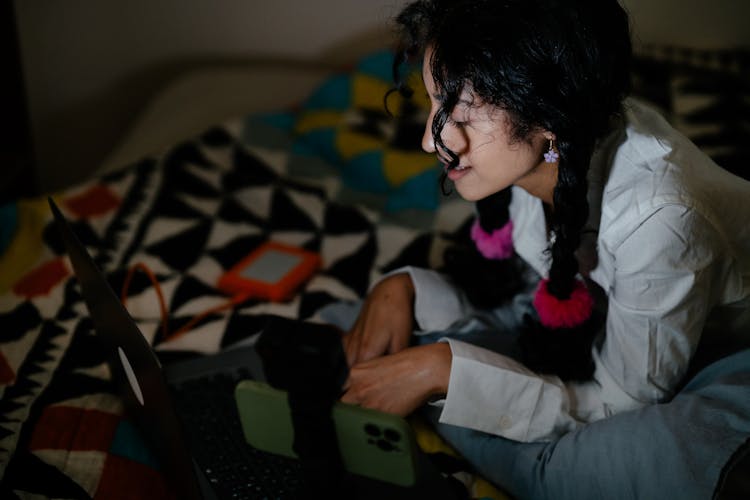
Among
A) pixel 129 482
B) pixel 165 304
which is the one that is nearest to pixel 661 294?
pixel 129 482

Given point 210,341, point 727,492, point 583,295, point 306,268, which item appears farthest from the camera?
point 306,268

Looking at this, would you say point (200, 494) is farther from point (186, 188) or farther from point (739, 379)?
point (186, 188)

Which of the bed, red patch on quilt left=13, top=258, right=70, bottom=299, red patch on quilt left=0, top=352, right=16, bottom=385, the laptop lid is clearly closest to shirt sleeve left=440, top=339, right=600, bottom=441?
the bed

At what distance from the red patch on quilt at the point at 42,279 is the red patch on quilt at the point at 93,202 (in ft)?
0.53

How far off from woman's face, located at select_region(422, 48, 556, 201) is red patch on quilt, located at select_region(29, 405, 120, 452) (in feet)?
1.94

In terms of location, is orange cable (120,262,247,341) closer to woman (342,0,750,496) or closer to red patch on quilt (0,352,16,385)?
red patch on quilt (0,352,16,385)

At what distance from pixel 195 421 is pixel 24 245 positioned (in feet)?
2.10

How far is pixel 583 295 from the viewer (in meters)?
0.94

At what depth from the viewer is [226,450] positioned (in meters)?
0.90

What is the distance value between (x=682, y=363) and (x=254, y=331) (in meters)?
0.66

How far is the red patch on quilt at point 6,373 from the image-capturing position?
1071 mm

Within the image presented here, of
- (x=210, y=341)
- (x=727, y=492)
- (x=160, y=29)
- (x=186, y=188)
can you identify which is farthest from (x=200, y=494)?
(x=160, y=29)

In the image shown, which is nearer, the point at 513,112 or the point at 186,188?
the point at 513,112

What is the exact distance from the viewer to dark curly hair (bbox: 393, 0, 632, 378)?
74 centimetres
